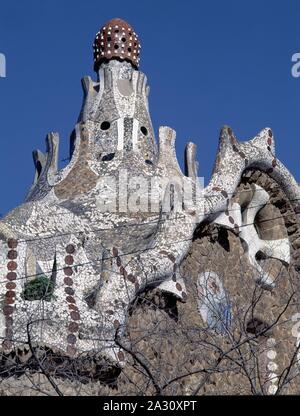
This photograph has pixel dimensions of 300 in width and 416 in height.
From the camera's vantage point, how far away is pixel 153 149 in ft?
44.2

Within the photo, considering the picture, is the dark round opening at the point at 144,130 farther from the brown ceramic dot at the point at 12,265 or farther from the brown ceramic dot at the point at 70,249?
the brown ceramic dot at the point at 12,265

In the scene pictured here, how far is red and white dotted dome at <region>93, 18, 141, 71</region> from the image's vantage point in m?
14.2

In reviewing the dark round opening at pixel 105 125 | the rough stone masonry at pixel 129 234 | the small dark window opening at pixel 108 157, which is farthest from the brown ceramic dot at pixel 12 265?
the dark round opening at pixel 105 125

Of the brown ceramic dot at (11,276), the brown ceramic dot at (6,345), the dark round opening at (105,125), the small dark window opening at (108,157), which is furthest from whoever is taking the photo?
the dark round opening at (105,125)

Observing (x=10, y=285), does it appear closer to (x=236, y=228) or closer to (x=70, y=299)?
(x=70, y=299)

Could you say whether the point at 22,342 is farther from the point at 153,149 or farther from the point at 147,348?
the point at 153,149

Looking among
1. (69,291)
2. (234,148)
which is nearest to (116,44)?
(234,148)

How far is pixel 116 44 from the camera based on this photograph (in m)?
14.3

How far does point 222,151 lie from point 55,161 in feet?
7.48

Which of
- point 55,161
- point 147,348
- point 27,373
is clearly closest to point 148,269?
point 147,348

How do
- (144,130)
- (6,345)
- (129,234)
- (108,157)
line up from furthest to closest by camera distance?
(144,130), (108,157), (129,234), (6,345)

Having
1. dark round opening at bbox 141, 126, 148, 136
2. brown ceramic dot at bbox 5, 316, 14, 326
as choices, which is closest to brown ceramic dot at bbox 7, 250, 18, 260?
brown ceramic dot at bbox 5, 316, 14, 326

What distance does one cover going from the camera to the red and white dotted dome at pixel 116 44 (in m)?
14.2

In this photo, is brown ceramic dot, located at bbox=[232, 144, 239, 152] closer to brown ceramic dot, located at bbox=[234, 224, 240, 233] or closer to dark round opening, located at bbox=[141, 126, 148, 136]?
brown ceramic dot, located at bbox=[234, 224, 240, 233]
